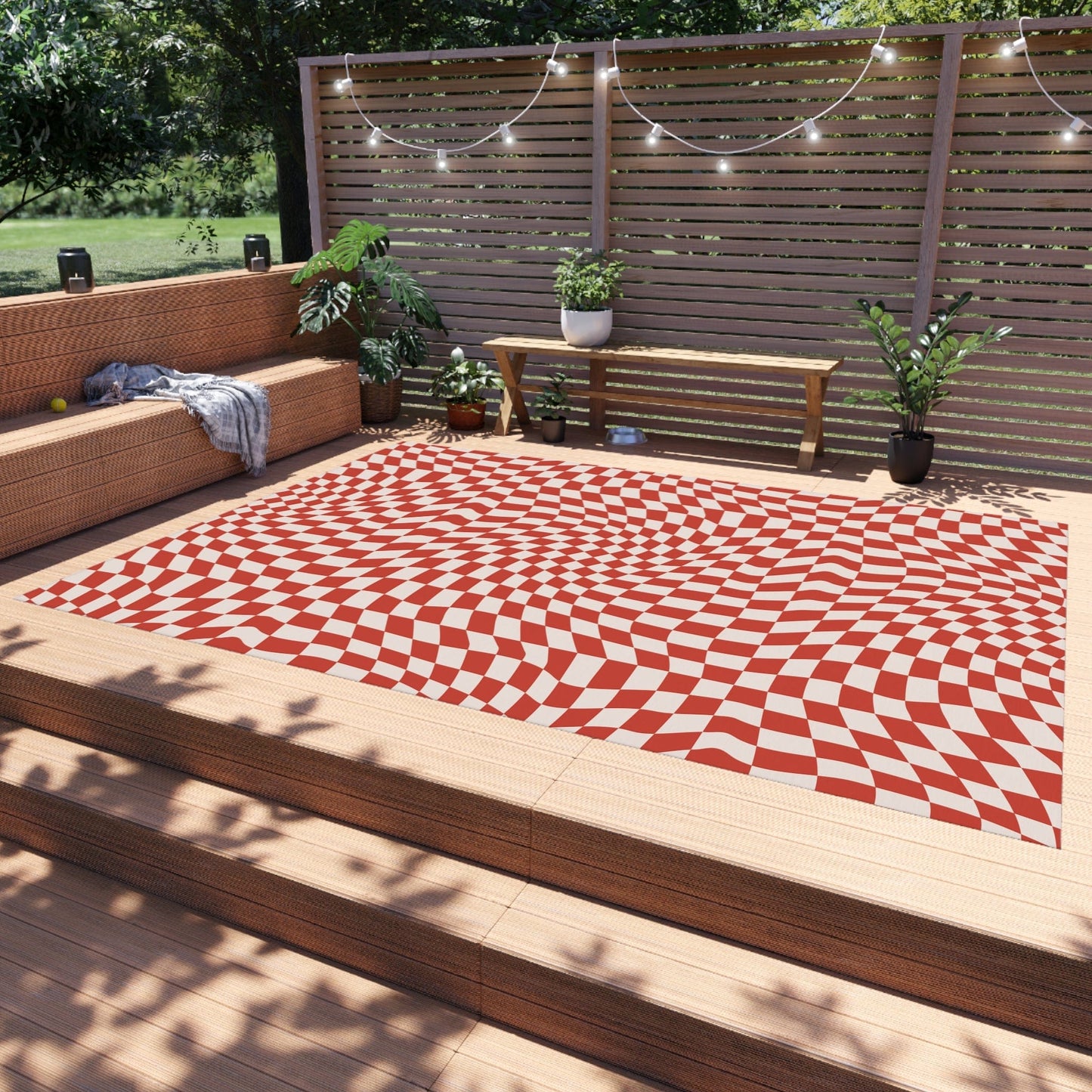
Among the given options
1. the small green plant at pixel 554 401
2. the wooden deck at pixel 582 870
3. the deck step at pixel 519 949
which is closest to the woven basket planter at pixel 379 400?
the small green plant at pixel 554 401

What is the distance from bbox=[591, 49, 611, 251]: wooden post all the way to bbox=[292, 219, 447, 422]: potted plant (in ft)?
3.63

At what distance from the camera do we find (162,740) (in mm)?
2912

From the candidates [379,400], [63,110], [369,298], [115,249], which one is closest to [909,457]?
[379,400]

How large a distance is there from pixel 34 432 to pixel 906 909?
151 inches

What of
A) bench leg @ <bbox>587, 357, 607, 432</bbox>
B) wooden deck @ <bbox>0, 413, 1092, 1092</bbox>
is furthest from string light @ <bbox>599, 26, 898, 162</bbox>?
wooden deck @ <bbox>0, 413, 1092, 1092</bbox>

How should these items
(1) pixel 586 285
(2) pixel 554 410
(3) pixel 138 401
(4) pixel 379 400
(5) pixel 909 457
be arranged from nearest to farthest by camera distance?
(3) pixel 138 401, (5) pixel 909 457, (1) pixel 586 285, (2) pixel 554 410, (4) pixel 379 400

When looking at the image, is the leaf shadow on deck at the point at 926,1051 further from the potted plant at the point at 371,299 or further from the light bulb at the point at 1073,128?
the potted plant at the point at 371,299

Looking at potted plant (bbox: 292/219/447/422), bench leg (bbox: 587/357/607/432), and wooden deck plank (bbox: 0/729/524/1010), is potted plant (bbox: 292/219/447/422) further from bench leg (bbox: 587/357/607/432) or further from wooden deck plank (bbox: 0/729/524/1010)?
wooden deck plank (bbox: 0/729/524/1010)

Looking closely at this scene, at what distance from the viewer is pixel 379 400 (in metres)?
6.25

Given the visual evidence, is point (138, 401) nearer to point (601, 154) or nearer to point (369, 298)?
point (369, 298)

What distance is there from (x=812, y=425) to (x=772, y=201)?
1.27 meters

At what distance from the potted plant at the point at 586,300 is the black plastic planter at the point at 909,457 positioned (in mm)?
1704

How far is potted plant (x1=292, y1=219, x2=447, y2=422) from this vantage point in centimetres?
597

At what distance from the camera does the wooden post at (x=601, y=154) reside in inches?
225
